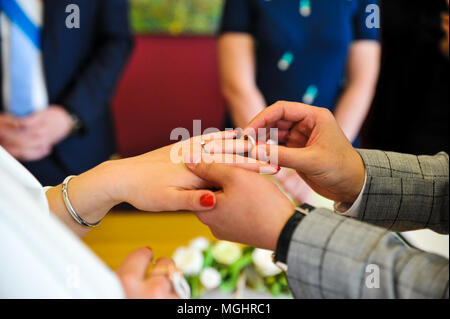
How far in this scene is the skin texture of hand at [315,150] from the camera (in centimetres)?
49

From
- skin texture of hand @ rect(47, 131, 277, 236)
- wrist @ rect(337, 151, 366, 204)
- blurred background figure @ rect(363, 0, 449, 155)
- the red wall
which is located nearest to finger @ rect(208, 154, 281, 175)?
skin texture of hand @ rect(47, 131, 277, 236)

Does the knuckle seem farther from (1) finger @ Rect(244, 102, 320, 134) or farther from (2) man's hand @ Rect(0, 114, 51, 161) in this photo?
(2) man's hand @ Rect(0, 114, 51, 161)

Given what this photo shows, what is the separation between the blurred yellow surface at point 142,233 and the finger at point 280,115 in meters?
0.37

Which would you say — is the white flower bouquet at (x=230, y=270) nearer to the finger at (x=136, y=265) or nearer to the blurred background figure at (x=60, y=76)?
the blurred background figure at (x=60, y=76)

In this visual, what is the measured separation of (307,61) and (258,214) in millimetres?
297

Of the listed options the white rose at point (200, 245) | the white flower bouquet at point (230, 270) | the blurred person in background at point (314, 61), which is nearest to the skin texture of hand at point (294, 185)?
the blurred person in background at point (314, 61)

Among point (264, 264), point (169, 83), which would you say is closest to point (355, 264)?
point (264, 264)

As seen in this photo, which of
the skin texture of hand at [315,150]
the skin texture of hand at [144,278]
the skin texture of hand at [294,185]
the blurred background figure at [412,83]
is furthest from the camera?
the blurred background figure at [412,83]

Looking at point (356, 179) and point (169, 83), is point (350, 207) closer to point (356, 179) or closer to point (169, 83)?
point (356, 179)

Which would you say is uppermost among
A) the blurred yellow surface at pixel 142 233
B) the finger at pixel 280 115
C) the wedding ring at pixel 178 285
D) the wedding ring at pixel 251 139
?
the finger at pixel 280 115

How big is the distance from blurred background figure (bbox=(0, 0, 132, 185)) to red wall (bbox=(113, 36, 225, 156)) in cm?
77

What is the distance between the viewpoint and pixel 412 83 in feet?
3.20

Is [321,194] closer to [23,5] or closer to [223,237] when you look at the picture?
[223,237]
